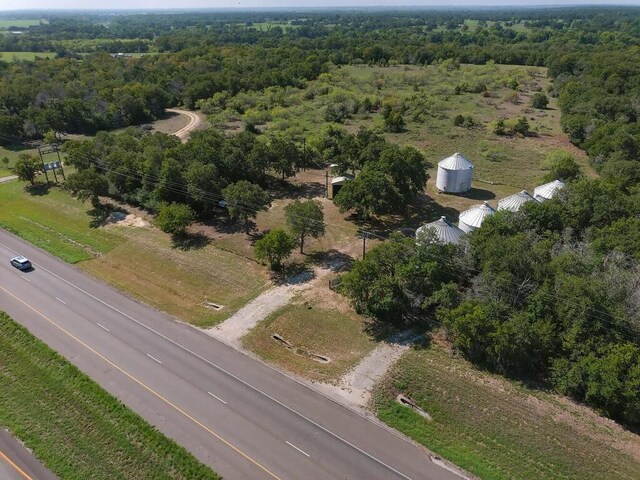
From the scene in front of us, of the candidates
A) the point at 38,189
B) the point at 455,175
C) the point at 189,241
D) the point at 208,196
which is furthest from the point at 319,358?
the point at 38,189

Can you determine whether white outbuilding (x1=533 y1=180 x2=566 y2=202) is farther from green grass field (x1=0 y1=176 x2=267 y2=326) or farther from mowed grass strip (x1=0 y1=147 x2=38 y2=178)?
mowed grass strip (x1=0 y1=147 x2=38 y2=178)

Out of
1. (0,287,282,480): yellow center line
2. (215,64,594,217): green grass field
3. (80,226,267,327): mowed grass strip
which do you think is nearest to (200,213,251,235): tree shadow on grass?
(80,226,267,327): mowed grass strip

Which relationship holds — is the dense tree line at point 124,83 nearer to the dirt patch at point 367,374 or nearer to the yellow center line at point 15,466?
the yellow center line at point 15,466

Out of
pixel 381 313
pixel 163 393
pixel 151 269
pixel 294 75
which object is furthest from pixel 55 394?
pixel 294 75

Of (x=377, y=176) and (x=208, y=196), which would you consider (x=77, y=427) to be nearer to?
(x=208, y=196)

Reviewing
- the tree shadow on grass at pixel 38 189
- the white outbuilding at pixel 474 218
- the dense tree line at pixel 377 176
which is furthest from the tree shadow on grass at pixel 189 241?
the white outbuilding at pixel 474 218

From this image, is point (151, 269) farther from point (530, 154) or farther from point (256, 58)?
point (256, 58)

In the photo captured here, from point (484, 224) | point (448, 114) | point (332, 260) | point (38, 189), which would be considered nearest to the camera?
point (484, 224)
